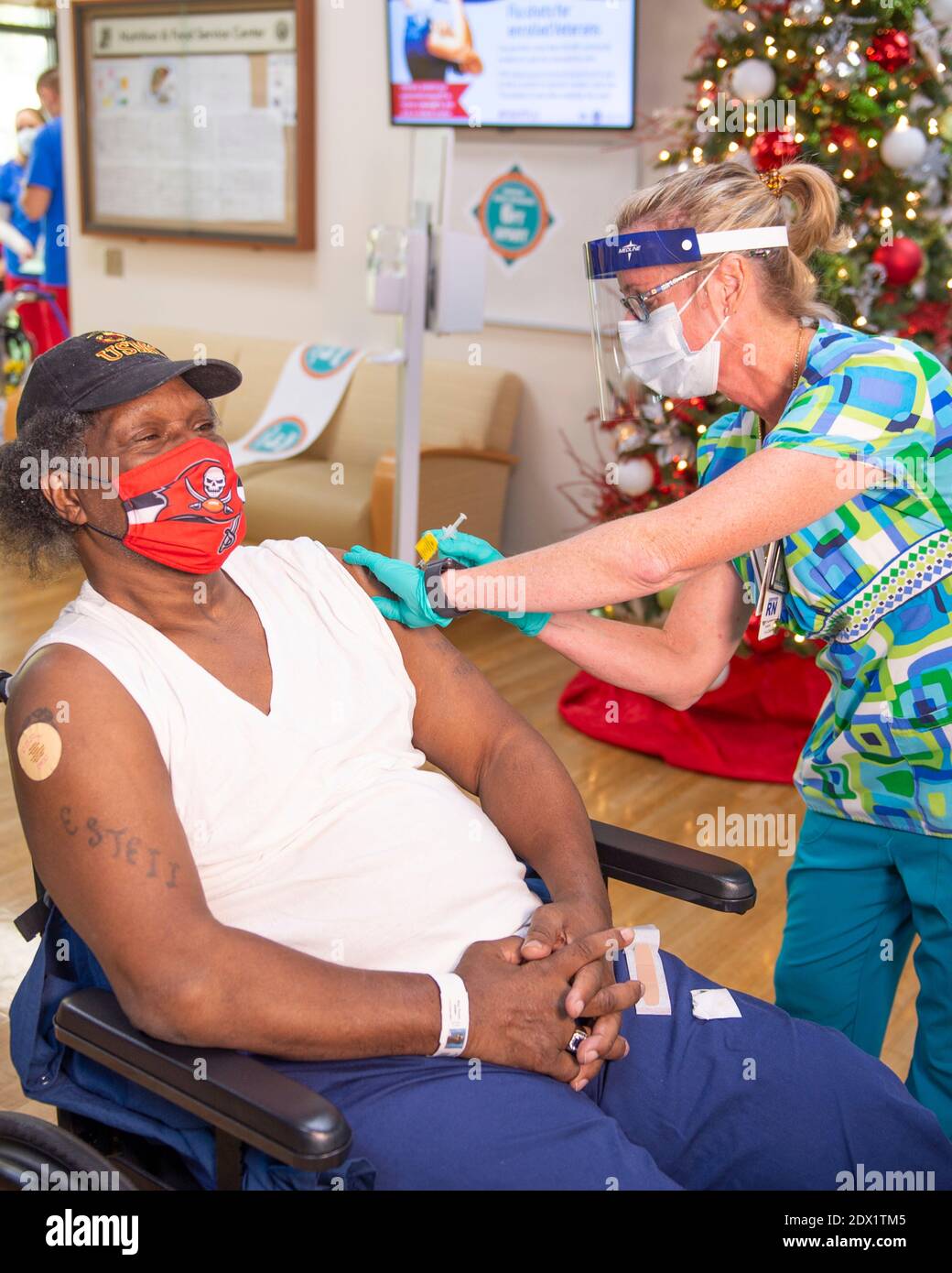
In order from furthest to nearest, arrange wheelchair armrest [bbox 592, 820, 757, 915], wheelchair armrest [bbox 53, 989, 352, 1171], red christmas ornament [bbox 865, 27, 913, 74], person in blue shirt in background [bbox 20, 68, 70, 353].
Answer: person in blue shirt in background [bbox 20, 68, 70, 353] < red christmas ornament [bbox 865, 27, 913, 74] < wheelchair armrest [bbox 592, 820, 757, 915] < wheelchair armrest [bbox 53, 989, 352, 1171]

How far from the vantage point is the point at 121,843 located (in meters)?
1.20

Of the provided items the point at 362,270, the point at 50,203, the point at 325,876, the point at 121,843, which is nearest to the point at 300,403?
the point at 362,270

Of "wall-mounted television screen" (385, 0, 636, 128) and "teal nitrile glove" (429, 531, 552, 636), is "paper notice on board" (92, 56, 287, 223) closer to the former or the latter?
"wall-mounted television screen" (385, 0, 636, 128)

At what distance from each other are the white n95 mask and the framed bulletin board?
3.95 meters

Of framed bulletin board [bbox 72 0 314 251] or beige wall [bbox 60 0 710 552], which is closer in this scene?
beige wall [bbox 60 0 710 552]

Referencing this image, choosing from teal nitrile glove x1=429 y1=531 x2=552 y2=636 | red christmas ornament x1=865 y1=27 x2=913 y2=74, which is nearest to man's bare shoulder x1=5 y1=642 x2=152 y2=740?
teal nitrile glove x1=429 y1=531 x2=552 y2=636

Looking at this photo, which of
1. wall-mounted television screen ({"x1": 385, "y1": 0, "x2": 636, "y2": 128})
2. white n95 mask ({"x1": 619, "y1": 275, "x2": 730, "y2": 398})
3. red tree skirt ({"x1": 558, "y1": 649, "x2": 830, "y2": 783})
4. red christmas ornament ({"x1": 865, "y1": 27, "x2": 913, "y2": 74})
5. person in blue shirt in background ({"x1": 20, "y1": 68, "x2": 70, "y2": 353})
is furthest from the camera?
person in blue shirt in background ({"x1": 20, "y1": 68, "x2": 70, "y2": 353})

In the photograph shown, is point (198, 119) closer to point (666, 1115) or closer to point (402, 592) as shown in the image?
point (402, 592)

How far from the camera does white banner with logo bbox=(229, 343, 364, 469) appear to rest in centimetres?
498

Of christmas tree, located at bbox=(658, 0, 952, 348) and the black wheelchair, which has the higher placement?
christmas tree, located at bbox=(658, 0, 952, 348)

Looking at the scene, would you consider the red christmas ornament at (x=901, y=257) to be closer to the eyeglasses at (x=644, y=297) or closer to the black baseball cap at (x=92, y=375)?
the eyeglasses at (x=644, y=297)

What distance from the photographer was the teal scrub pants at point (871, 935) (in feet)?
5.07

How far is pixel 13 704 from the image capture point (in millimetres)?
1279

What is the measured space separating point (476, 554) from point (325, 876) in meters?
0.50
